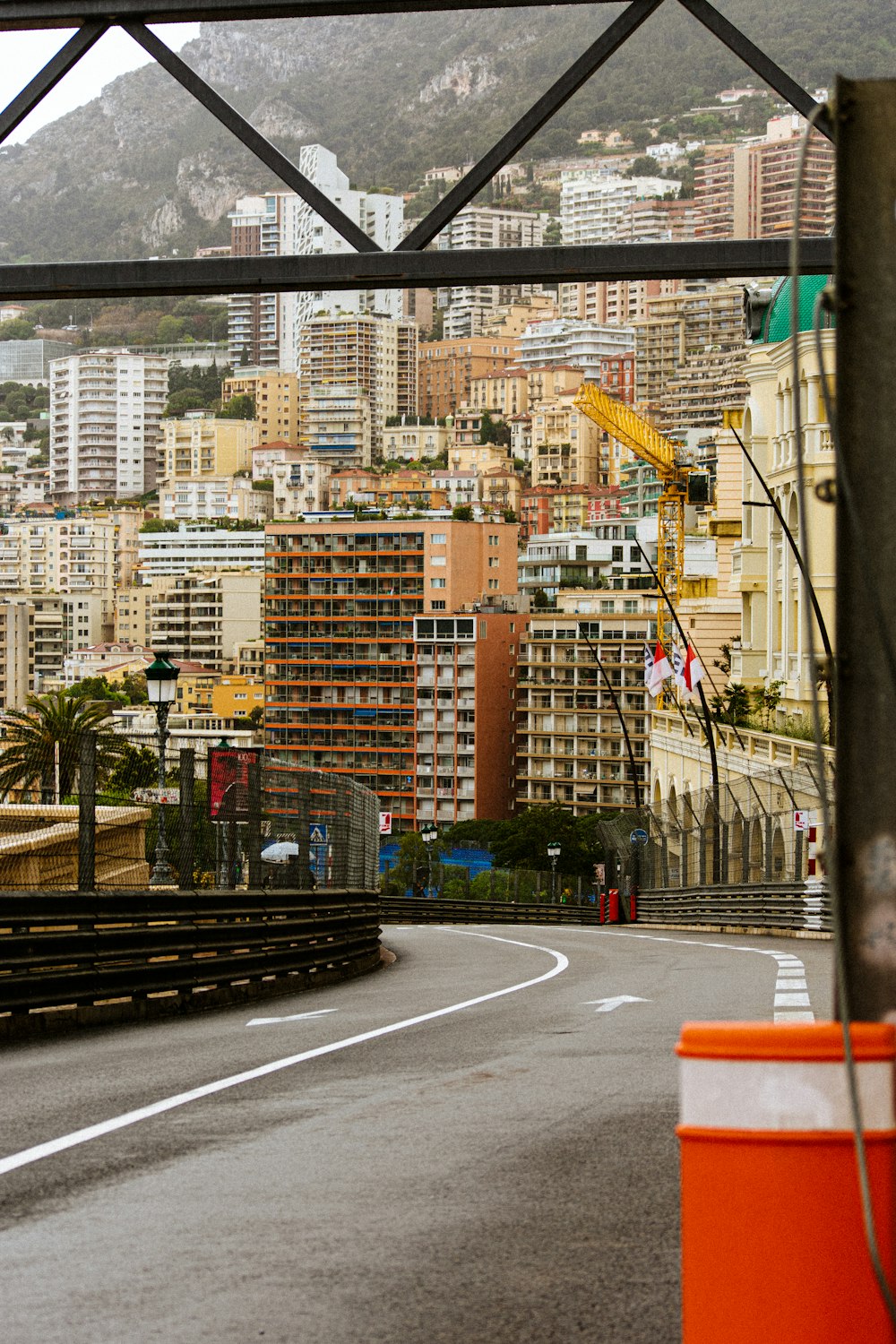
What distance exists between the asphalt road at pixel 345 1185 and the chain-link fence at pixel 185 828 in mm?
1308

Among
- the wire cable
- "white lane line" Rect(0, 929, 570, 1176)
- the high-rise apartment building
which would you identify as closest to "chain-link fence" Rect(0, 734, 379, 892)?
"white lane line" Rect(0, 929, 570, 1176)

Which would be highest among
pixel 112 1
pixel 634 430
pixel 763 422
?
pixel 634 430

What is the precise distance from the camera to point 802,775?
38344mm

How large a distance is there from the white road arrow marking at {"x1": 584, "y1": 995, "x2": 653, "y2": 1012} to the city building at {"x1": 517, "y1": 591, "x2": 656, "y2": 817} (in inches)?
6047

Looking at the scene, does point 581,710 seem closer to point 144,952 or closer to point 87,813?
point 144,952

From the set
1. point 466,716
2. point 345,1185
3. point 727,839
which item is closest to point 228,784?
point 345,1185

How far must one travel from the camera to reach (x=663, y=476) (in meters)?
122

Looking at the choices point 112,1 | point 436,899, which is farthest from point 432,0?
point 436,899

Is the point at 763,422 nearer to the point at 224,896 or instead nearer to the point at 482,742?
the point at 224,896

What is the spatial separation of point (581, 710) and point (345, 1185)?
168013 mm

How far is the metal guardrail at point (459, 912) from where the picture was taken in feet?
178

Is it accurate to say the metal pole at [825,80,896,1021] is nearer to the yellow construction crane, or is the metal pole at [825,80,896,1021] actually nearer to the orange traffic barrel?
the orange traffic barrel

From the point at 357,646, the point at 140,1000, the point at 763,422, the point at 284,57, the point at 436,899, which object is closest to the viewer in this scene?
the point at 284,57

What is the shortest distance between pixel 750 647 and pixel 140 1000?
52.4 meters
